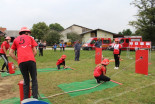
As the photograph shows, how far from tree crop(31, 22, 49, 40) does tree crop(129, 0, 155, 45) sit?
3891 centimetres

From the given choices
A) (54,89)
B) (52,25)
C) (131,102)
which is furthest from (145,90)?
(52,25)

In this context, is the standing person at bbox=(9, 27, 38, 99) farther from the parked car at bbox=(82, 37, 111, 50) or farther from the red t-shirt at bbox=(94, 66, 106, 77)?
the parked car at bbox=(82, 37, 111, 50)

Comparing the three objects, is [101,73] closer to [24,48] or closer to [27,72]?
[27,72]

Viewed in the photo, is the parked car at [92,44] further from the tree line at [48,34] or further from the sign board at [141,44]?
the tree line at [48,34]

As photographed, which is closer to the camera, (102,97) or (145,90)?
(102,97)

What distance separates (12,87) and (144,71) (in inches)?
235

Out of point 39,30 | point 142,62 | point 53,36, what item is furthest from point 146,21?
point 39,30

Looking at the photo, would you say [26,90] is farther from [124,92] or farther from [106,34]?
[106,34]

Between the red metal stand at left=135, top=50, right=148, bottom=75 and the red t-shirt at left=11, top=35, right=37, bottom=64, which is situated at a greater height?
the red t-shirt at left=11, top=35, right=37, bottom=64

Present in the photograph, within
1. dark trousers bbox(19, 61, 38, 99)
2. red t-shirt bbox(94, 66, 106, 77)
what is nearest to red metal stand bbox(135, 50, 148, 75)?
red t-shirt bbox(94, 66, 106, 77)

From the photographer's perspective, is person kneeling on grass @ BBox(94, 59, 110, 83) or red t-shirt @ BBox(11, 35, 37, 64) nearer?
red t-shirt @ BBox(11, 35, 37, 64)

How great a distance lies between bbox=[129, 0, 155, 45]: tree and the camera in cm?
2100

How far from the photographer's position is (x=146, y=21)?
77.8ft

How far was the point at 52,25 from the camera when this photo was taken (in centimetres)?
9444
